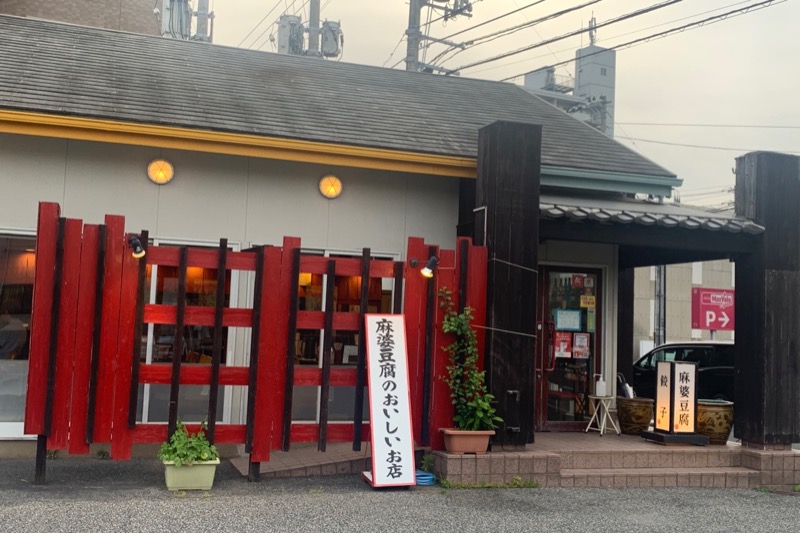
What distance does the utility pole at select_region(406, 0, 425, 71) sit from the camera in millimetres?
22547

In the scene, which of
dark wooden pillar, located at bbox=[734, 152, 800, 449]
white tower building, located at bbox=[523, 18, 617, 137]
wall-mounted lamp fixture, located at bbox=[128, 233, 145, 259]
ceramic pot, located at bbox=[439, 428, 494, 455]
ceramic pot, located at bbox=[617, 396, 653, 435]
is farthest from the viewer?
white tower building, located at bbox=[523, 18, 617, 137]

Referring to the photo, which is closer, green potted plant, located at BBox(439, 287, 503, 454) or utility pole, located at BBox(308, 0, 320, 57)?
green potted plant, located at BBox(439, 287, 503, 454)

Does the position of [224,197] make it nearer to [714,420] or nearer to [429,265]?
[429,265]

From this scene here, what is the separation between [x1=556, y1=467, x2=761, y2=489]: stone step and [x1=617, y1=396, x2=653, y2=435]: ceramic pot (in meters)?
1.22

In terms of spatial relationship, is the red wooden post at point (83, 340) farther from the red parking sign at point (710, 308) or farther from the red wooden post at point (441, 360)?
the red parking sign at point (710, 308)

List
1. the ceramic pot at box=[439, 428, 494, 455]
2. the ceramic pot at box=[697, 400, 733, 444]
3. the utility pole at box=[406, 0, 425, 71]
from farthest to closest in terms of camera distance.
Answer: the utility pole at box=[406, 0, 425, 71] → the ceramic pot at box=[697, 400, 733, 444] → the ceramic pot at box=[439, 428, 494, 455]

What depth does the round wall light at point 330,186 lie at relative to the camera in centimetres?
945

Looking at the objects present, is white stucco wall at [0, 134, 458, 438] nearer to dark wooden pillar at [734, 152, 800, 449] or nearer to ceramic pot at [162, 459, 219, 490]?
ceramic pot at [162, 459, 219, 490]

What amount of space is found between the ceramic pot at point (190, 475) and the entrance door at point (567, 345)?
4.80 m

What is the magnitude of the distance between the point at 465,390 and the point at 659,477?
7.98 ft

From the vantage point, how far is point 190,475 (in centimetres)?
696

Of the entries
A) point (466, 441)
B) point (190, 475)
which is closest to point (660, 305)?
point (466, 441)

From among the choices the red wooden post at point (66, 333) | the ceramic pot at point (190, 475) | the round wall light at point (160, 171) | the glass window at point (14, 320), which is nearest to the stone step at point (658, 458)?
the ceramic pot at point (190, 475)

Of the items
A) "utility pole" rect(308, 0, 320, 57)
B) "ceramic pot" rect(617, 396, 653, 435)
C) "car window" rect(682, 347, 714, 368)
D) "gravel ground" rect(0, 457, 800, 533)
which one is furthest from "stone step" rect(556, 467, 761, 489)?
"utility pole" rect(308, 0, 320, 57)
